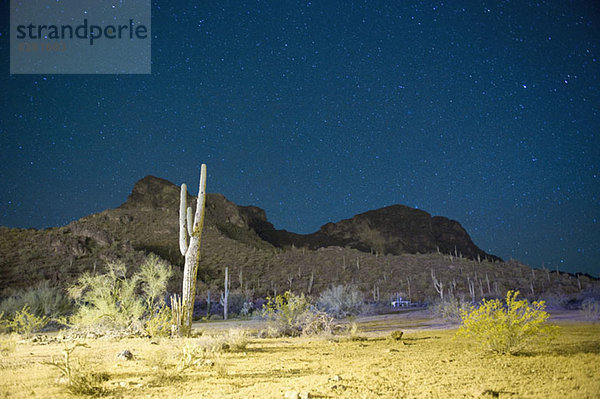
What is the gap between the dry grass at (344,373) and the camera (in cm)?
522

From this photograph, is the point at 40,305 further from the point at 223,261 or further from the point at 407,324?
the point at 223,261

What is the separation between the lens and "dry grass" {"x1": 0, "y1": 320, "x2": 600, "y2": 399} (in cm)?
522

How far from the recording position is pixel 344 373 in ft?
21.4

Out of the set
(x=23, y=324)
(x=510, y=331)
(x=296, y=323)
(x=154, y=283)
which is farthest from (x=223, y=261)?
(x=510, y=331)

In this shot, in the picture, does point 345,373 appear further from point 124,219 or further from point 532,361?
point 124,219

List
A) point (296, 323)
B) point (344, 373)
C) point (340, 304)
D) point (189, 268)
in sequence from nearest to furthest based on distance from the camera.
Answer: point (344, 373) → point (189, 268) → point (296, 323) → point (340, 304)

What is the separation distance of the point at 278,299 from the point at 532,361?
9632 millimetres

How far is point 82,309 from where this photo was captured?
15875 mm

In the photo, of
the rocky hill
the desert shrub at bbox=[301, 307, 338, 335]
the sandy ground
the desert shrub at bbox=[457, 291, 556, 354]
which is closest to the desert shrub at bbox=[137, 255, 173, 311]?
the sandy ground

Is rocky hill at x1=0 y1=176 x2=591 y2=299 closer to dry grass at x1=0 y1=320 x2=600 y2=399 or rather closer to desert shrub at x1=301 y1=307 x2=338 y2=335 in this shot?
desert shrub at x1=301 y1=307 x2=338 y2=335

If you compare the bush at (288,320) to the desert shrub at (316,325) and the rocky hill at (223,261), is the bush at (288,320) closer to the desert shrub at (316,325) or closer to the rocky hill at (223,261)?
the desert shrub at (316,325)

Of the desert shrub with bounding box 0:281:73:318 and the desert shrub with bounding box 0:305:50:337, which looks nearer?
the desert shrub with bounding box 0:305:50:337

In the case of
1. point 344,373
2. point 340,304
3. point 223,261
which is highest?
point 223,261

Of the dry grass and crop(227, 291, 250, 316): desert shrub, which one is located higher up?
the dry grass
